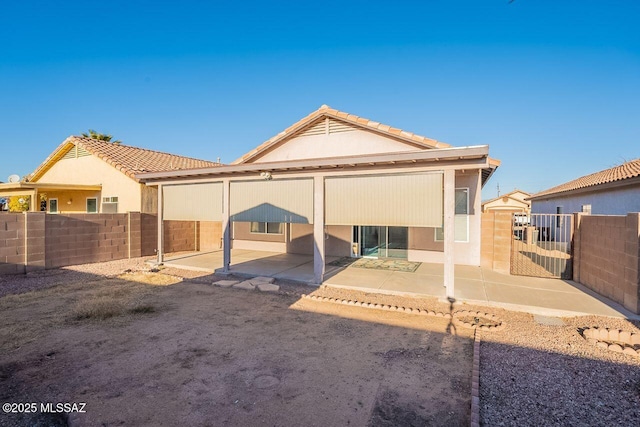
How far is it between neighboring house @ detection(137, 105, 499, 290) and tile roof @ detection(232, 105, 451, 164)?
0.11ft

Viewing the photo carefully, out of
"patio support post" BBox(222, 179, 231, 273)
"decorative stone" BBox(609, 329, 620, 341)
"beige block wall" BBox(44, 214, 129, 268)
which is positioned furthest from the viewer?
"beige block wall" BBox(44, 214, 129, 268)

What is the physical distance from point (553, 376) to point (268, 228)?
38.7 ft

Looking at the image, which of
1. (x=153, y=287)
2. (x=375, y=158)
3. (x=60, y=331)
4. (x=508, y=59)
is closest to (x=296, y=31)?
(x=508, y=59)

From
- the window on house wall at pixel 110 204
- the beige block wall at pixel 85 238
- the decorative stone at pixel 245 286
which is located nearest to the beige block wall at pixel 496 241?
the decorative stone at pixel 245 286

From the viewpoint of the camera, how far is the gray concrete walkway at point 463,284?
638 cm

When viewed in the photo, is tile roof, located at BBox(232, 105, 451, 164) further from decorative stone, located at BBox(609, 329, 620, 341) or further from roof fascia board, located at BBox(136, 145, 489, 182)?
decorative stone, located at BBox(609, 329, 620, 341)

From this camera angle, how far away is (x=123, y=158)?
49.1ft

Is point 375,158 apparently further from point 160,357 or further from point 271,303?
point 160,357

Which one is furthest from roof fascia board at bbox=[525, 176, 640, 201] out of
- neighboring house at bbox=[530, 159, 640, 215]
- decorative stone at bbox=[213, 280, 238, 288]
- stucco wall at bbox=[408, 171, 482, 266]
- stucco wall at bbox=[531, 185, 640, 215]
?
decorative stone at bbox=[213, 280, 238, 288]

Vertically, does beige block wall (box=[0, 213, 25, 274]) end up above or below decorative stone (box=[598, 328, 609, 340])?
above

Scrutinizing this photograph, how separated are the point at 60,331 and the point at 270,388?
13.6 ft

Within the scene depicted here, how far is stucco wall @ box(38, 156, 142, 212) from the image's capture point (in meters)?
13.6

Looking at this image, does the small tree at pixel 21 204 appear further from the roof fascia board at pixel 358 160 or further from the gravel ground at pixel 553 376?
the gravel ground at pixel 553 376

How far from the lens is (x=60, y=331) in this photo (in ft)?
16.9
